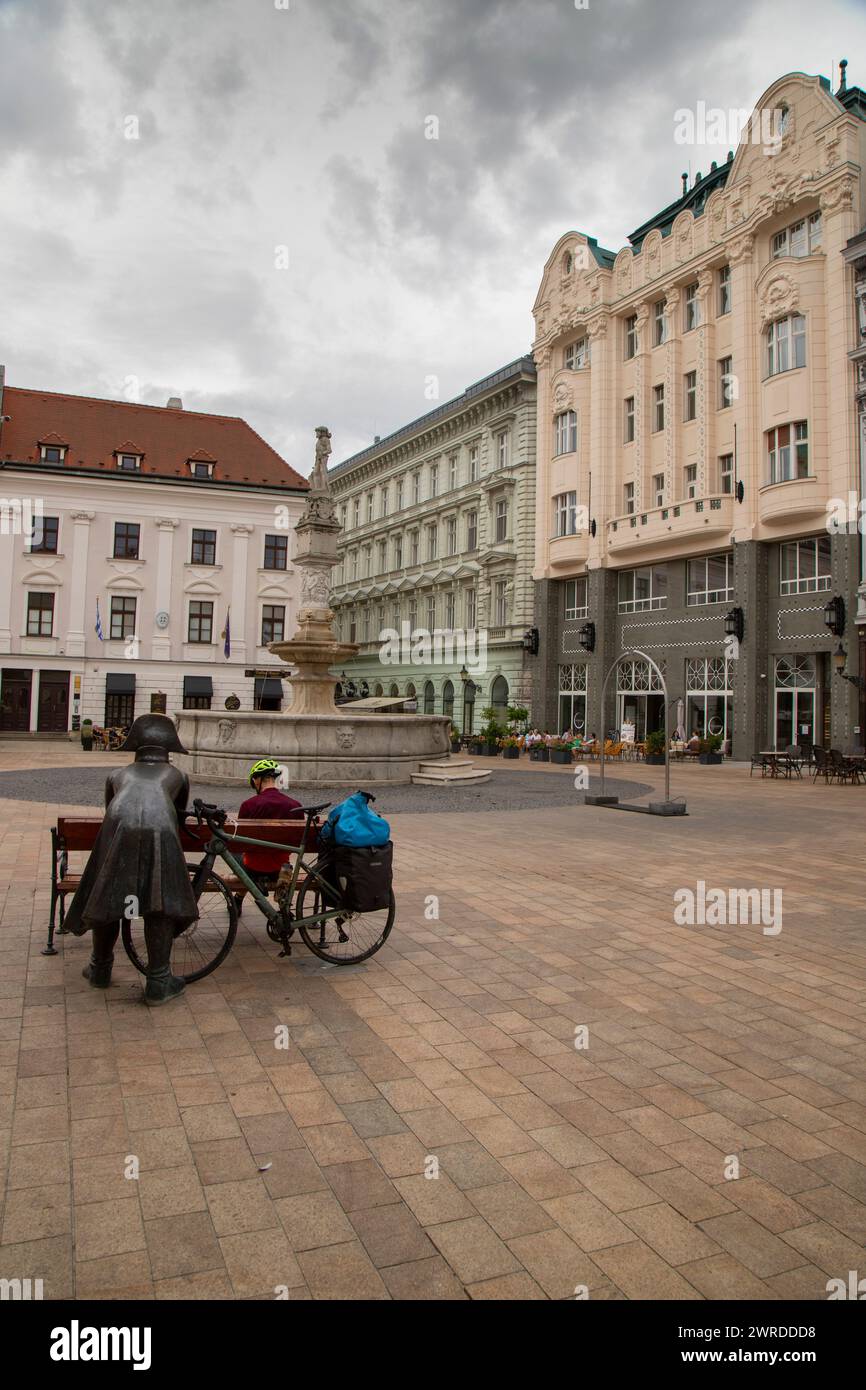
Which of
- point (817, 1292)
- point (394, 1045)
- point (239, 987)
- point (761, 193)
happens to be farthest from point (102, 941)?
point (761, 193)

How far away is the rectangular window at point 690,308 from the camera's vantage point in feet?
113

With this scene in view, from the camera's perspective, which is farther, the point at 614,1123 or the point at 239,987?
the point at 239,987

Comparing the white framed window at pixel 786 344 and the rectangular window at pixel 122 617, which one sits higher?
the white framed window at pixel 786 344

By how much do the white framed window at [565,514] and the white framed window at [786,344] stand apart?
10.4 meters

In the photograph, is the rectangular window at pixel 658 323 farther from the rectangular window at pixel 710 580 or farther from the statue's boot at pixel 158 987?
the statue's boot at pixel 158 987

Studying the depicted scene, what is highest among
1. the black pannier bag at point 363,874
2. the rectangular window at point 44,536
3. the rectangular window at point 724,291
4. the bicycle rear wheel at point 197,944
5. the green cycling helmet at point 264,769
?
the rectangular window at point 724,291

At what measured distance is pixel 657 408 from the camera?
3609 cm

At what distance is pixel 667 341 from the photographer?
3478 cm

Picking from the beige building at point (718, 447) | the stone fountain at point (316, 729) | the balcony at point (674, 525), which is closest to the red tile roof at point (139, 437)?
the beige building at point (718, 447)

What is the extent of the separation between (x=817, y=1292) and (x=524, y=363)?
43.2 m

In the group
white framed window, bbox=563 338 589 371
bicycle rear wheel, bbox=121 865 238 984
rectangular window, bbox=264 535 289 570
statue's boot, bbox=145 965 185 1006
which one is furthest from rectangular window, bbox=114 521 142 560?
statue's boot, bbox=145 965 185 1006

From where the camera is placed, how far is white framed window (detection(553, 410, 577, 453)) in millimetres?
39312

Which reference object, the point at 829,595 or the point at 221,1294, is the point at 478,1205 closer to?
the point at 221,1294

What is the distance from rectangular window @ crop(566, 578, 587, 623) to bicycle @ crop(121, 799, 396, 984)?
111ft
